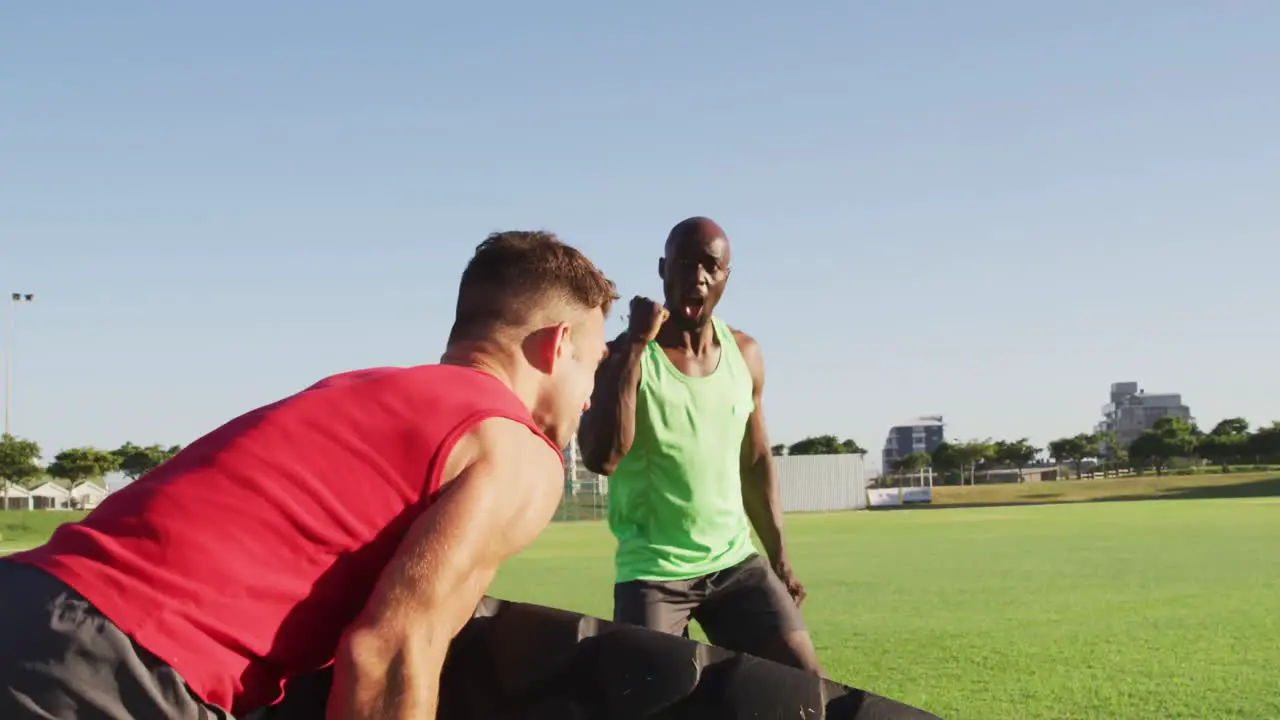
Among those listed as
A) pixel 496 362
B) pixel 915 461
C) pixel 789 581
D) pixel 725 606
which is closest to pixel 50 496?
pixel 915 461

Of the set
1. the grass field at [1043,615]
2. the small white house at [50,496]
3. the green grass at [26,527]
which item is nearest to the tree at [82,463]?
the green grass at [26,527]

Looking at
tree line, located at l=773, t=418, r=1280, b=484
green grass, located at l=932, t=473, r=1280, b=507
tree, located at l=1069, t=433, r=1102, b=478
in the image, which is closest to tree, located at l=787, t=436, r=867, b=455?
tree line, located at l=773, t=418, r=1280, b=484

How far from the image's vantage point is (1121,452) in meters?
131

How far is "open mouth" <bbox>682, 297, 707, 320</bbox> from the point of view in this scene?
16.4ft

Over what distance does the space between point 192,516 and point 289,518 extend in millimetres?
149

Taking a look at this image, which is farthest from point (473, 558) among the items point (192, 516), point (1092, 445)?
point (1092, 445)

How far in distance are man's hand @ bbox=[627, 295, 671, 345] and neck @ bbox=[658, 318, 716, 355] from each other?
23cm

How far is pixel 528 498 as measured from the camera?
7.00 feet

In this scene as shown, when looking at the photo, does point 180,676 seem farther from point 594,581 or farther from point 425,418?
point 594,581

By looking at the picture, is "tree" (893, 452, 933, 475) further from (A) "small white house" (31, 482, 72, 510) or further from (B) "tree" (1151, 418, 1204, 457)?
(A) "small white house" (31, 482, 72, 510)

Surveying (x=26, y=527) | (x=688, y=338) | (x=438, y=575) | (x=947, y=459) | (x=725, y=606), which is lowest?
(x=725, y=606)

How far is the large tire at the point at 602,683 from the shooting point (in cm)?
220

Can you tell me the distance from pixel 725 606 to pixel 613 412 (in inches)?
32.6

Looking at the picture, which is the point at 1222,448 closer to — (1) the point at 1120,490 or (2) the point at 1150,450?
(2) the point at 1150,450
